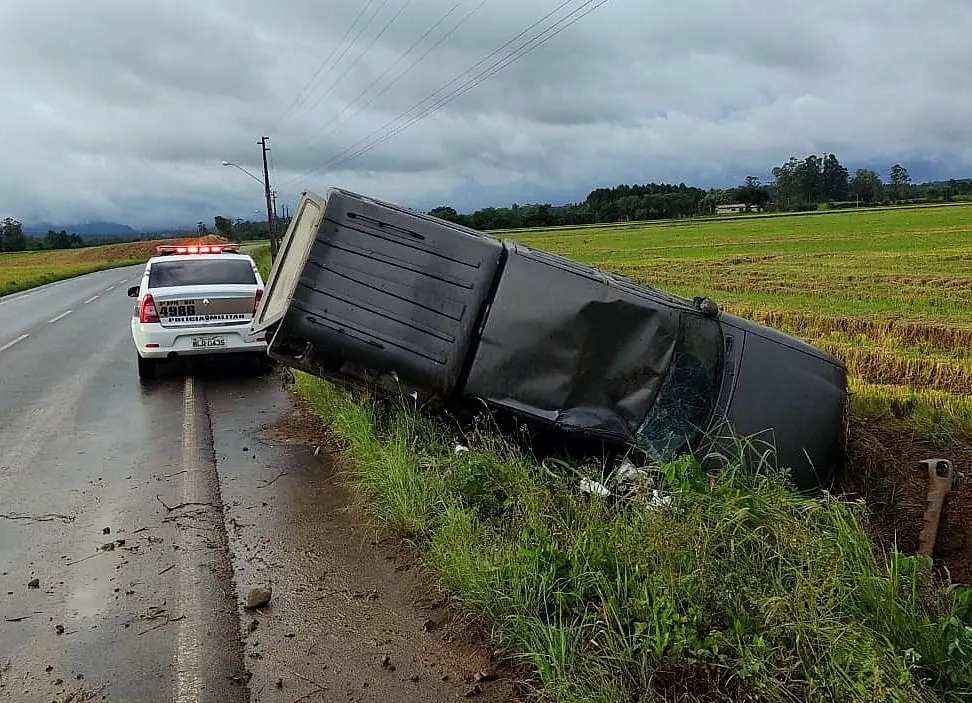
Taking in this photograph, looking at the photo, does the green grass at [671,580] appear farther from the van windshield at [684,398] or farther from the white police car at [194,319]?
the white police car at [194,319]

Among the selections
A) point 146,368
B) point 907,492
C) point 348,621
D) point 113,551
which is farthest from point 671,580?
point 146,368

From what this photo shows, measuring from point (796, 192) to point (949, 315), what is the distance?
10753 centimetres

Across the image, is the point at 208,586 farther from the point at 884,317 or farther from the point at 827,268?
the point at 827,268

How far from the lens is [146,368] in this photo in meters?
10.6

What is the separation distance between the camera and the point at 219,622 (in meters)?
3.96

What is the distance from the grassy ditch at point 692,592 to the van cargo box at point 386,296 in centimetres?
98

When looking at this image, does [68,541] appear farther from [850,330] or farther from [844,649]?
[850,330]

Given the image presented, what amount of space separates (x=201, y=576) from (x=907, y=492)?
5102mm

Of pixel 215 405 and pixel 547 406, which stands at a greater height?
pixel 547 406

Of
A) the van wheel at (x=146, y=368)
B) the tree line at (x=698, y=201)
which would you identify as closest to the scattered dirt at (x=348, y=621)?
the van wheel at (x=146, y=368)

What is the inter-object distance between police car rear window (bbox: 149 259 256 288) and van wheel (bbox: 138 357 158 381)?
996 mm

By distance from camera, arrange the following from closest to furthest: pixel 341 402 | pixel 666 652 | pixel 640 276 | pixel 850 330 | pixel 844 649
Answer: pixel 844 649, pixel 666 652, pixel 341 402, pixel 850 330, pixel 640 276

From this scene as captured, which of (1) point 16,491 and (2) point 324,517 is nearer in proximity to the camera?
(2) point 324,517

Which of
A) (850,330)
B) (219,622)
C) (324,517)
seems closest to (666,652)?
(219,622)
